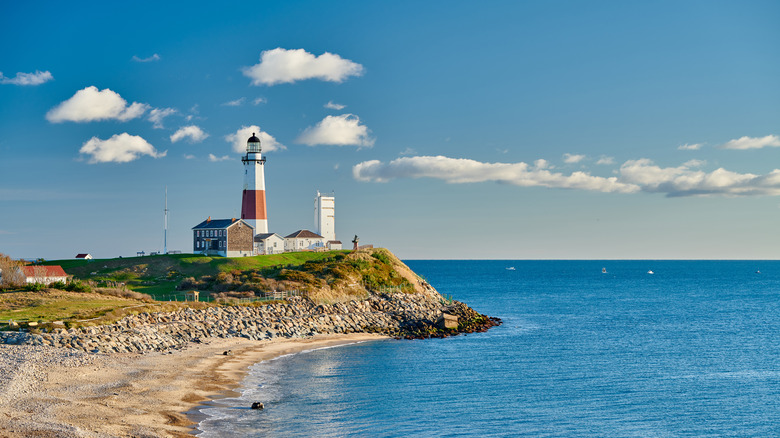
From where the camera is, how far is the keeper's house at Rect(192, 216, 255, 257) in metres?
101

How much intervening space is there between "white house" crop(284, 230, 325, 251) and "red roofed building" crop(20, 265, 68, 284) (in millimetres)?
42206

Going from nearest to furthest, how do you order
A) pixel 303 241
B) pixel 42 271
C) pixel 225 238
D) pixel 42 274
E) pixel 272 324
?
pixel 272 324, pixel 42 274, pixel 42 271, pixel 225 238, pixel 303 241

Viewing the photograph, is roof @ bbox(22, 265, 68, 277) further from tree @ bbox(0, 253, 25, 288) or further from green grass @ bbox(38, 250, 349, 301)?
green grass @ bbox(38, 250, 349, 301)

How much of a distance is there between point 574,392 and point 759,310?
75214 mm

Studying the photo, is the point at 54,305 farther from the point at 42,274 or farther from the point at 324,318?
the point at 324,318

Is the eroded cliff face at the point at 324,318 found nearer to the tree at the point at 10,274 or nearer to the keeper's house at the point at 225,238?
the keeper's house at the point at 225,238

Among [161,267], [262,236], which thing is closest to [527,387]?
[161,267]

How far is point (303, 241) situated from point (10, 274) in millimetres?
53389

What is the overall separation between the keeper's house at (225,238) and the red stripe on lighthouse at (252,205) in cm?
347

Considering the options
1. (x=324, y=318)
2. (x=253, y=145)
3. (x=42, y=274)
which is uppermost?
(x=253, y=145)

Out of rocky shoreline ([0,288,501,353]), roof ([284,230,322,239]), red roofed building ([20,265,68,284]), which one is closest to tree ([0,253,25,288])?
red roofed building ([20,265,68,284])

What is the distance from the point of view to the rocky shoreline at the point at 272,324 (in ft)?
152

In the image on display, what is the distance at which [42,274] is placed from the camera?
75312mm

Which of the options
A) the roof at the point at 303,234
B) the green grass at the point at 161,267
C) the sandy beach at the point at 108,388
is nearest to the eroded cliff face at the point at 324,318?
the sandy beach at the point at 108,388
